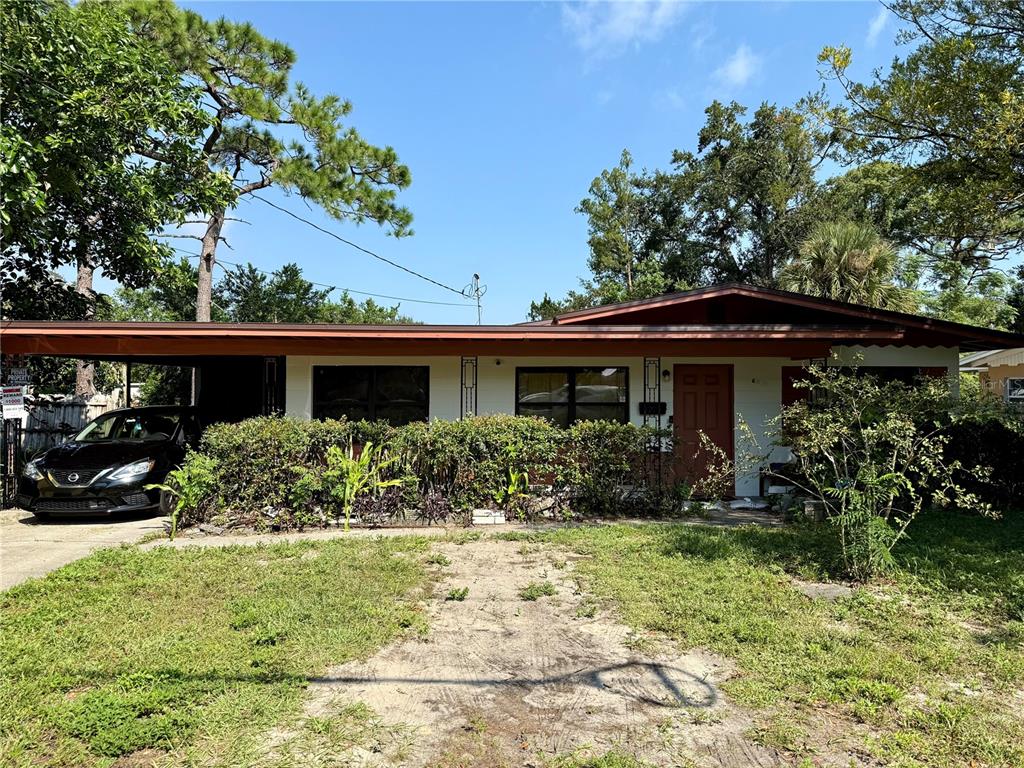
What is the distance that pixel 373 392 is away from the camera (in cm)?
938

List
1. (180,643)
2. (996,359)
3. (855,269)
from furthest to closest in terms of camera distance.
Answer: (996,359), (855,269), (180,643)

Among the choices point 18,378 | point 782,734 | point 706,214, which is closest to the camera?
point 782,734

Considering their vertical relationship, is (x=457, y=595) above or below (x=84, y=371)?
below

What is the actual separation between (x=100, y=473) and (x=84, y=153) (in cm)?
467

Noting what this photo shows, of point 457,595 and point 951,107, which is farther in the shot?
point 951,107

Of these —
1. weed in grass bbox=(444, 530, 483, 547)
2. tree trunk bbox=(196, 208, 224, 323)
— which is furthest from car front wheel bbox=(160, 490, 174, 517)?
tree trunk bbox=(196, 208, 224, 323)

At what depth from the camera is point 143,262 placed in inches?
405

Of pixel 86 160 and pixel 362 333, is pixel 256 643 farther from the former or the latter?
pixel 86 160

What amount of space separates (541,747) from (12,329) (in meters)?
8.80

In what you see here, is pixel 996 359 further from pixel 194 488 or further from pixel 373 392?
pixel 194 488

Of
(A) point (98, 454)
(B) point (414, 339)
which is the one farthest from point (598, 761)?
(A) point (98, 454)

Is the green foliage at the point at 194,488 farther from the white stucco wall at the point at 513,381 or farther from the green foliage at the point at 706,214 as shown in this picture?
the green foliage at the point at 706,214

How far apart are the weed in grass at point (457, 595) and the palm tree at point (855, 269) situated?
498 inches

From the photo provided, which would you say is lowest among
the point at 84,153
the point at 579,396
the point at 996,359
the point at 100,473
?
the point at 100,473
